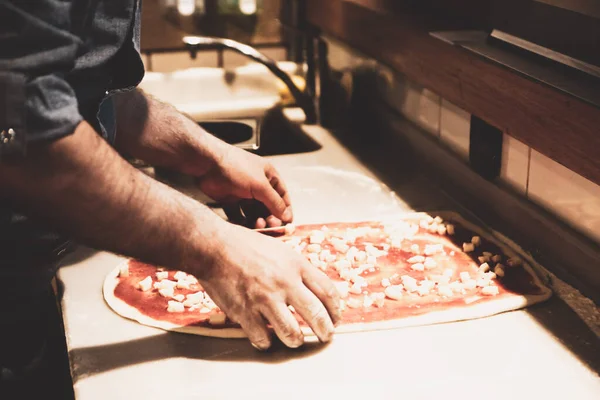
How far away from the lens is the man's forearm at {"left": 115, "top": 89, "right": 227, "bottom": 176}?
1493 millimetres

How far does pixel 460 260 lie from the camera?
55.1 inches

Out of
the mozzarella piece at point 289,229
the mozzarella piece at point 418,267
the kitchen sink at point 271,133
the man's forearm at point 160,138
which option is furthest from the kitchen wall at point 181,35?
the mozzarella piece at point 418,267

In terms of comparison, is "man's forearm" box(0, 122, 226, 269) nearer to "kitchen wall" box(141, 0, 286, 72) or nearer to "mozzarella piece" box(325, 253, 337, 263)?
"mozzarella piece" box(325, 253, 337, 263)

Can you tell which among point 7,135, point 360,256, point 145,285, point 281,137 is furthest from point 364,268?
point 281,137

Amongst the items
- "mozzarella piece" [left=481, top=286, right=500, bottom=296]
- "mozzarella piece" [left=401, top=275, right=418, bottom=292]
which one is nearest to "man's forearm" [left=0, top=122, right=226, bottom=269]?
"mozzarella piece" [left=401, top=275, right=418, bottom=292]

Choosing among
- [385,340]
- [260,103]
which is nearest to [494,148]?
[385,340]

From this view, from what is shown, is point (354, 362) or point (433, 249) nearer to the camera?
point (354, 362)

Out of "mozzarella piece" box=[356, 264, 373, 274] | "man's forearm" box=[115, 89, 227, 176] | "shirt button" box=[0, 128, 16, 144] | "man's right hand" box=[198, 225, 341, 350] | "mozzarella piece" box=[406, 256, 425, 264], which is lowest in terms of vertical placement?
"mozzarella piece" box=[356, 264, 373, 274]

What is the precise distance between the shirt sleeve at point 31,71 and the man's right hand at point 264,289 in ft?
1.01

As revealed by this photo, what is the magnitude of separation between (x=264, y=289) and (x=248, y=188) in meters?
0.48

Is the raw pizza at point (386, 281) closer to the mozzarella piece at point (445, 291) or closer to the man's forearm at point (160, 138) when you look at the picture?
the mozzarella piece at point (445, 291)

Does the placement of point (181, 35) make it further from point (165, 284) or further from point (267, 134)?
point (165, 284)

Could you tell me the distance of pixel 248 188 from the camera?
1534 mm

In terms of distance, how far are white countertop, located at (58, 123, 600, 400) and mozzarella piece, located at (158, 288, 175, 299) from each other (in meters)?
0.09
